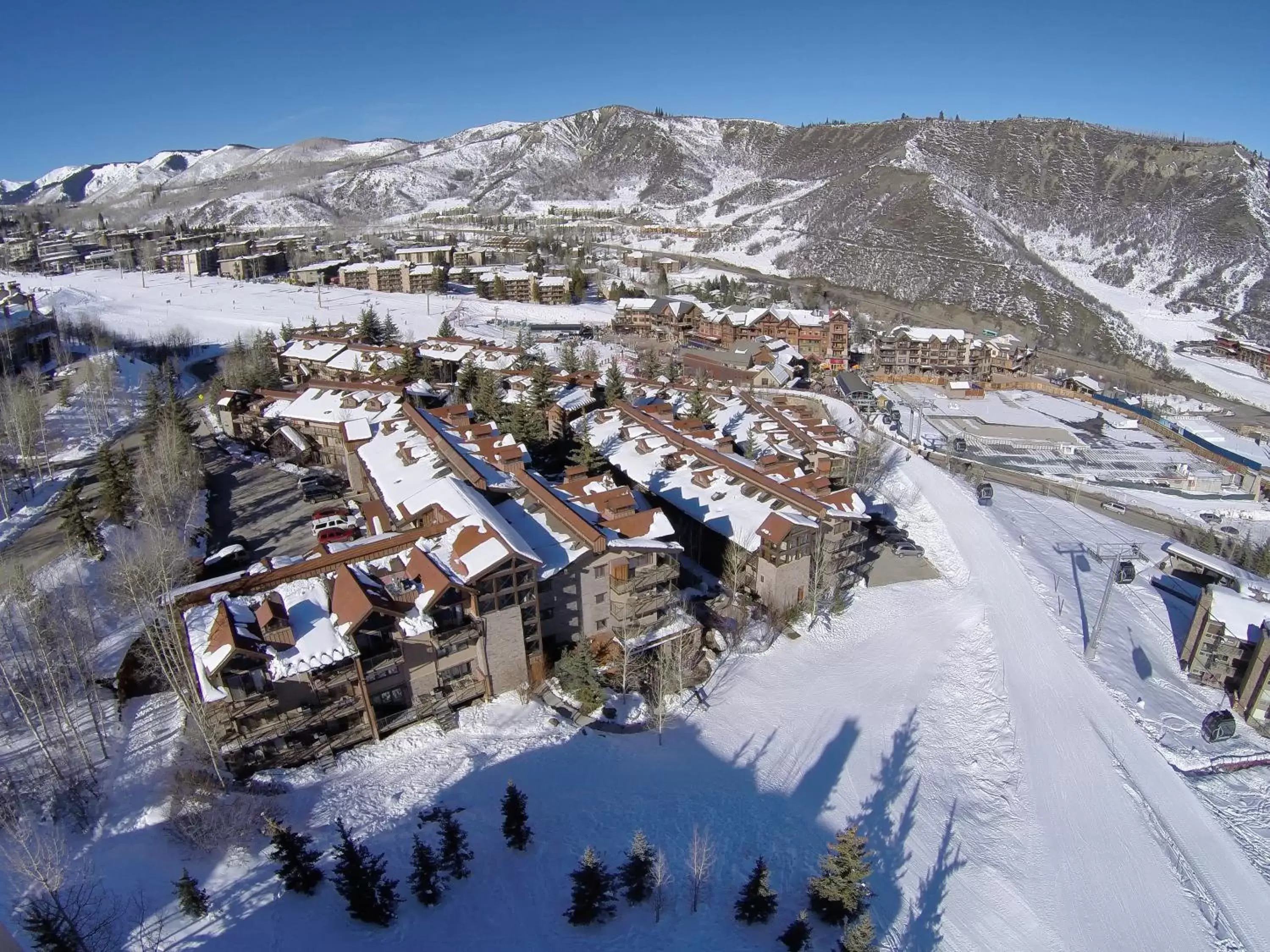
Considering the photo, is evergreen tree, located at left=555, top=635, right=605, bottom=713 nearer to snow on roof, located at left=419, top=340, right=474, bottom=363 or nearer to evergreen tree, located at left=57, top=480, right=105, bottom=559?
evergreen tree, located at left=57, top=480, right=105, bottom=559

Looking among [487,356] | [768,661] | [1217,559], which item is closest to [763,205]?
[487,356]

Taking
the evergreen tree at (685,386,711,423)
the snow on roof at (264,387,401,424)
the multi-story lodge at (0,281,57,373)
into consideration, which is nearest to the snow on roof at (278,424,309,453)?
→ the snow on roof at (264,387,401,424)

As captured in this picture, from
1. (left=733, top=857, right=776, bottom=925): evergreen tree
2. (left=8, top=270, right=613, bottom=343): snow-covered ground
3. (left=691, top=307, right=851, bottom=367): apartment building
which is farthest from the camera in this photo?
(left=8, top=270, right=613, bottom=343): snow-covered ground

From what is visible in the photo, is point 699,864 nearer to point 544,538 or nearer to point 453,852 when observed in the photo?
point 453,852

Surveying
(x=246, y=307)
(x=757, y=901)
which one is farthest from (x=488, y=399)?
(x=246, y=307)

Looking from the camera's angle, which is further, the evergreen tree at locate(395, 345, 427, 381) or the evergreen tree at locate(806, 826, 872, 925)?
the evergreen tree at locate(395, 345, 427, 381)

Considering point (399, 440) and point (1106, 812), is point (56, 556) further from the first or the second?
point (1106, 812)
